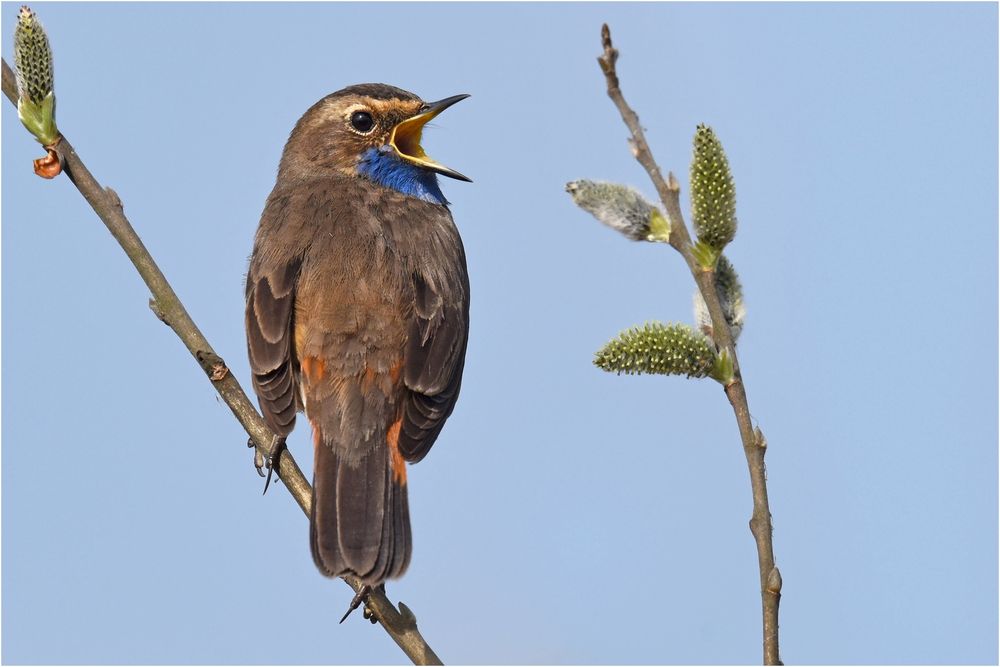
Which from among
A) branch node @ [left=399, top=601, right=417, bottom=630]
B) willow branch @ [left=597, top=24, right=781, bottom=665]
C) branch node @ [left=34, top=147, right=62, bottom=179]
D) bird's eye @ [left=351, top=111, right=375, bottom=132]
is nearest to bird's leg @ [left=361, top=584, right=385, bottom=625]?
branch node @ [left=399, top=601, right=417, bottom=630]

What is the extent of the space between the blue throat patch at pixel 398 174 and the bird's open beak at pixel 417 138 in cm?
6

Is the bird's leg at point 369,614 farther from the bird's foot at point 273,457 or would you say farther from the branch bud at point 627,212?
the branch bud at point 627,212

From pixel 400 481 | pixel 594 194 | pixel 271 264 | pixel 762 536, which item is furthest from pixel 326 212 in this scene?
pixel 762 536

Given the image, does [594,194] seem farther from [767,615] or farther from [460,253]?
[460,253]

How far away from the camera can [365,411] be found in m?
5.81

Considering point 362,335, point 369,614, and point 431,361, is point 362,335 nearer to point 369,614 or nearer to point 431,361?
point 431,361

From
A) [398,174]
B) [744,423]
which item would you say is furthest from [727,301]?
[398,174]

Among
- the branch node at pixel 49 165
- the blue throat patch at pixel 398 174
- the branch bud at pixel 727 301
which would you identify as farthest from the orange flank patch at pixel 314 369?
the branch bud at pixel 727 301

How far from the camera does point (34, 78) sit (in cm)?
404

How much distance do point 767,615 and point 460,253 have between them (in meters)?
4.40

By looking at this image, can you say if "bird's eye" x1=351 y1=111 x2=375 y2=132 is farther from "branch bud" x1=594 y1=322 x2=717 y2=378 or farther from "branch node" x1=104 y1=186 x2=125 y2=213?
"branch bud" x1=594 y1=322 x2=717 y2=378

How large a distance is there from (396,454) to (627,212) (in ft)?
9.71

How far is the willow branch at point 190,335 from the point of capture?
4195 millimetres

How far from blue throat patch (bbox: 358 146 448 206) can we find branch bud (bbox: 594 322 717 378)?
399cm
